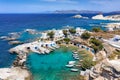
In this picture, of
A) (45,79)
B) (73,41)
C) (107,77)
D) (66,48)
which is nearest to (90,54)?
(66,48)

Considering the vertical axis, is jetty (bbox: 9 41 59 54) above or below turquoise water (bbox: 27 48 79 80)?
above

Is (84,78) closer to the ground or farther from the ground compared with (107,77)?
closer to the ground

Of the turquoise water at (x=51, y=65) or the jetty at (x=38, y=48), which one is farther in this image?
the jetty at (x=38, y=48)

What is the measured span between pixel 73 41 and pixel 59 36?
38.2 ft

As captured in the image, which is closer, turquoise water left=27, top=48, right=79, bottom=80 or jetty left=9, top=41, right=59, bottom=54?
turquoise water left=27, top=48, right=79, bottom=80

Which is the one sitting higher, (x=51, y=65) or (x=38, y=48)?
Answer: (x=38, y=48)

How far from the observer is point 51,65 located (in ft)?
203

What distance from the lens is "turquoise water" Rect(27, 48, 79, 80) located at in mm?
53875

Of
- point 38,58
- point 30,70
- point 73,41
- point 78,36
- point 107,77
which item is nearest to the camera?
point 107,77

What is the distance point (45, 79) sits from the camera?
171 ft

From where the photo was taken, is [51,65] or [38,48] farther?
[38,48]

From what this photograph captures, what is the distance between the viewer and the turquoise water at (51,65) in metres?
53.9

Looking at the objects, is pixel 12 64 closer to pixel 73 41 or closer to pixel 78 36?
pixel 73 41

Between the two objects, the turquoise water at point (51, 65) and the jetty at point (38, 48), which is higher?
the jetty at point (38, 48)
